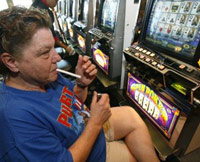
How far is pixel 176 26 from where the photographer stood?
50.9 inches

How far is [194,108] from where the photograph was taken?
1139mm

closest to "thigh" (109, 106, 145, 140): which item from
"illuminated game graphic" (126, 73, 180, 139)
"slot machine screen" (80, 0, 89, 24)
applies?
"illuminated game graphic" (126, 73, 180, 139)

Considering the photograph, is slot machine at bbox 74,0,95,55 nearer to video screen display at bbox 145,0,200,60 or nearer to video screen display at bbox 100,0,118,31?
video screen display at bbox 100,0,118,31

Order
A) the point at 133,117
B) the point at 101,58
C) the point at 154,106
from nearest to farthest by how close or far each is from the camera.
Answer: the point at 133,117, the point at 154,106, the point at 101,58

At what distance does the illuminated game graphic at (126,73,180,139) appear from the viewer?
1385 millimetres

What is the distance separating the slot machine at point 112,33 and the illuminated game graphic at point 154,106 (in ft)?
2.12

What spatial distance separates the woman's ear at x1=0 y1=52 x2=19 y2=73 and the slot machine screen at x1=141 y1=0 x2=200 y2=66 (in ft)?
4.06

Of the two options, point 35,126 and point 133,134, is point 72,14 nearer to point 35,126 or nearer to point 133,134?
point 133,134

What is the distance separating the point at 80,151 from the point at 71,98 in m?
0.44

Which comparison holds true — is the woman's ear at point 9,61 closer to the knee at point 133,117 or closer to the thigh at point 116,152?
the thigh at point 116,152

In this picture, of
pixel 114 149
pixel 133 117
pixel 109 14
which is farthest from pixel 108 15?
pixel 114 149

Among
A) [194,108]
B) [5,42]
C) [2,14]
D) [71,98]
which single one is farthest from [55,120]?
[194,108]

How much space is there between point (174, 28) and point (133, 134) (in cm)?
103

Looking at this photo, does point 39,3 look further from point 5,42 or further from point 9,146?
point 9,146
